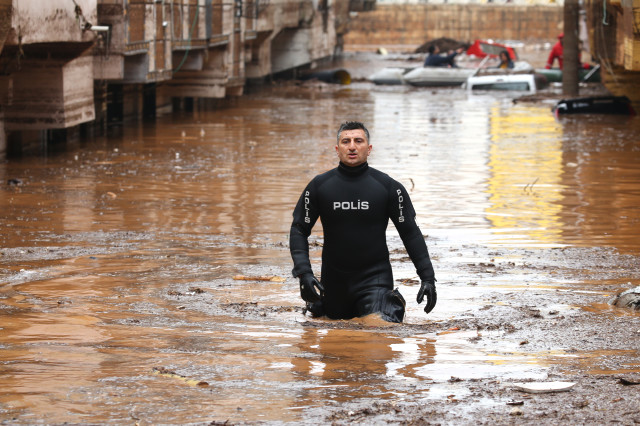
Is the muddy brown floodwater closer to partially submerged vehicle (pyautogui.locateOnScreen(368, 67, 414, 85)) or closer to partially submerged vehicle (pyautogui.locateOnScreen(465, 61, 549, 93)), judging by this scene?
partially submerged vehicle (pyautogui.locateOnScreen(465, 61, 549, 93))

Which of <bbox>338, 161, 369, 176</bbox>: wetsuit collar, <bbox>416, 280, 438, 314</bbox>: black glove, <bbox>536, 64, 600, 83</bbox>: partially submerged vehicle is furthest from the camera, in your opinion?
<bbox>536, 64, 600, 83</bbox>: partially submerged vehicle

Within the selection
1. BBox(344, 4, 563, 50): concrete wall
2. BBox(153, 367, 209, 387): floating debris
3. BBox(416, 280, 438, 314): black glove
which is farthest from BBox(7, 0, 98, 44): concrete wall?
BBox(344, 4, 563, 50): concrete wall

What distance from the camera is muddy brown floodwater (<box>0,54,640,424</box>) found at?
18.9ft

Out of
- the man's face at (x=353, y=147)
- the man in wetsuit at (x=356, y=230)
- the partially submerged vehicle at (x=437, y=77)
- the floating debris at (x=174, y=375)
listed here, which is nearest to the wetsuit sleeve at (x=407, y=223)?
the man in wetsuit at (x=356, y=230)

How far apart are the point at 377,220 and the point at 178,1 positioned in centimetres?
2110

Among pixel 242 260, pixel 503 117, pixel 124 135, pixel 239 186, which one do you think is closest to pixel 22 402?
pixel 242 260

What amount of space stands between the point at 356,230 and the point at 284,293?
1.80 meters

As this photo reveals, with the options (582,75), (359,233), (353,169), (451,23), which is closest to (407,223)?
(359,233)

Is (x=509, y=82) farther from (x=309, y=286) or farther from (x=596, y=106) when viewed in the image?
(x=309, y=286)

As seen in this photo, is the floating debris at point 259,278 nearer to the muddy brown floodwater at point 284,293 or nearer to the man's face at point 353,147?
the muddy brown floodwater at point 284,293

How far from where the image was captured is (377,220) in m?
7.81

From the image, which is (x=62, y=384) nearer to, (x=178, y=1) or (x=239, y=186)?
(x=239, y=186)

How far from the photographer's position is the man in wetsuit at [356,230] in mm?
7676

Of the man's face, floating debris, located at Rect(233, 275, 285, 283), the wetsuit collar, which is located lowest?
floating debris, located at Rect(233, 275, 285, 283)
